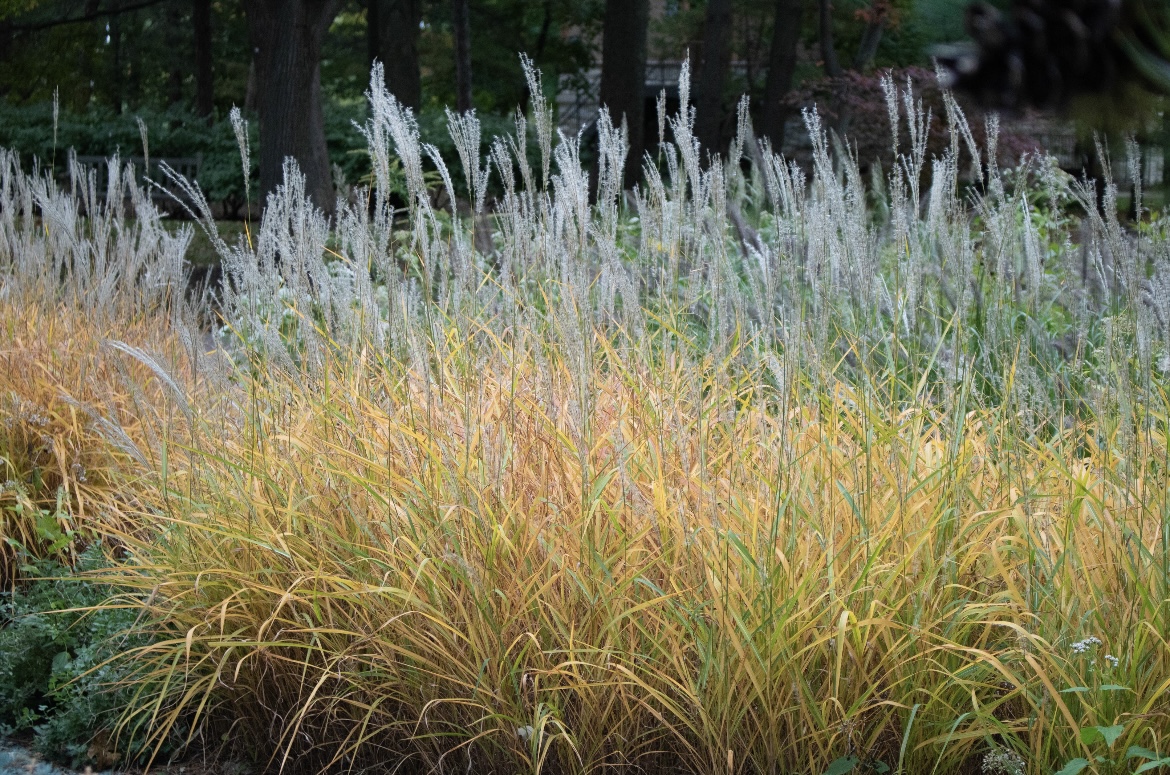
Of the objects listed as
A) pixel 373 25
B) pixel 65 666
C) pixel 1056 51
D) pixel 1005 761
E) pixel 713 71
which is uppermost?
pixel 373 25

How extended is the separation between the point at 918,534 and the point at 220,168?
1741cm

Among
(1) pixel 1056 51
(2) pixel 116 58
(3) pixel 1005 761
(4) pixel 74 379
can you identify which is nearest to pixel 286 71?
(4) pixel 74 379

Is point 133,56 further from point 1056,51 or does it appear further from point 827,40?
point 1056,51

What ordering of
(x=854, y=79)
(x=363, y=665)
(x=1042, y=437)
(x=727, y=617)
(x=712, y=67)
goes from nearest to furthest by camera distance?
(x=727, y=617) < (x=363, y=665) < (x=1042, y=437) < (x=854, y=79) < (x=712, y=67)

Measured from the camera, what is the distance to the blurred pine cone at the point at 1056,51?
3.49 ft

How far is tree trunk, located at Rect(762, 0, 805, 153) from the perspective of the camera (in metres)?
14.8

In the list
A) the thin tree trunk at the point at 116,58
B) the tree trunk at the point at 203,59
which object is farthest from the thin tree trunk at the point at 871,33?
the thin tree trunk at the point at 116,58

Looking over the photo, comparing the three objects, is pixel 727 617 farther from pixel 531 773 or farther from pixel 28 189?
pixel 28 189

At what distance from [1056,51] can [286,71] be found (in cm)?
986

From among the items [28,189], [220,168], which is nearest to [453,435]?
[28,189]

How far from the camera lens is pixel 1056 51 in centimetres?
111

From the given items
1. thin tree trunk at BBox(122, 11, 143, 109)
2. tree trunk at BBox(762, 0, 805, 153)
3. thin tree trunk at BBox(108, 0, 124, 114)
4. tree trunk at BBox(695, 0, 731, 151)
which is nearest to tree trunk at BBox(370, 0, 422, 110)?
tree trunk at BBox(695, 0, 731, 151)

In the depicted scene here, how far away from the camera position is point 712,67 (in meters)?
14.9

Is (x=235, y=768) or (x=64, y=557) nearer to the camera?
(x=235, y=768)
